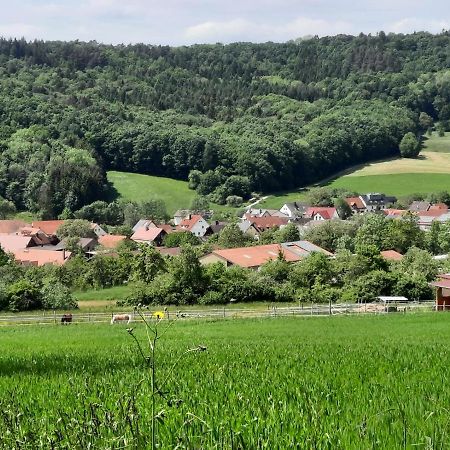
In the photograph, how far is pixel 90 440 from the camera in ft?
14.2

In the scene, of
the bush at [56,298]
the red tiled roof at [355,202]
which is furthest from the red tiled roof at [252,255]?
the red tiled roof at [355,202]

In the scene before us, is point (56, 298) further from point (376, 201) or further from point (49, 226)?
point (376, 201)

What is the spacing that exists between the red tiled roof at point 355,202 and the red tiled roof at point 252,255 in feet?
214

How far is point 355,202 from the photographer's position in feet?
445

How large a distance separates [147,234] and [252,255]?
3556 cm

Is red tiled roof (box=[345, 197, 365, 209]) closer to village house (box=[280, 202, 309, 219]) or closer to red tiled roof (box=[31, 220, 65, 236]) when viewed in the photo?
village house (box=[280, 202, 309, 219])

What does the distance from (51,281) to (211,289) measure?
550 inches

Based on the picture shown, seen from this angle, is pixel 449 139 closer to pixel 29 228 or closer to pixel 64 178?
pixel 64 178

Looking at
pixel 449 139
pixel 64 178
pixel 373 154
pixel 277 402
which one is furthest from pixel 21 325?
pixel 449 139

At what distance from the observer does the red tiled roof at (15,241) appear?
292ft

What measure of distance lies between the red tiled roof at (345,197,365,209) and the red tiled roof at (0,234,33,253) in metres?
67.7

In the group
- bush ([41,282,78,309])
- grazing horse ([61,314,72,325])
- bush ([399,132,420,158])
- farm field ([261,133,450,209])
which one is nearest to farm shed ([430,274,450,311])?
grazing horse ([61,314,72,325])

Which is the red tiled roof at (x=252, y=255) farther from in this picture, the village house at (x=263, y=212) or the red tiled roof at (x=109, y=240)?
the village house at (x=263, y=212)

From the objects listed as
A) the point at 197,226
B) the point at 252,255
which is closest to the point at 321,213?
the point at 197,226
